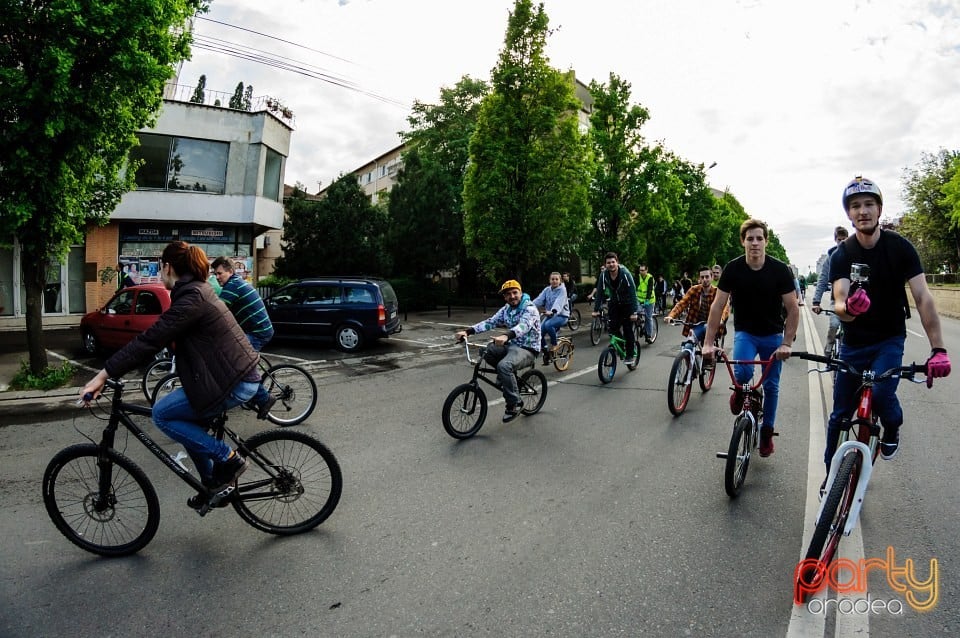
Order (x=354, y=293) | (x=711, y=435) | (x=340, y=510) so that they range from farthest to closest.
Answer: (x=354, y=293) < (x=711, y=435) < (x=340, y=510)

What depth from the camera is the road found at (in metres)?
2.71

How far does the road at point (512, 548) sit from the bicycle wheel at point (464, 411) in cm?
15

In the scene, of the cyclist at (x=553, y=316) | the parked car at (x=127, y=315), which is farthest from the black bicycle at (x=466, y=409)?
the parked car at (x=127, y=315)

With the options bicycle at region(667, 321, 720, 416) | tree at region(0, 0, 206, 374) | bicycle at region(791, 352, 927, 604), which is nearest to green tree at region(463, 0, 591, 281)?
tree at region(0, 0, 206, 374)

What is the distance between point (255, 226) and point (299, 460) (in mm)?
21679

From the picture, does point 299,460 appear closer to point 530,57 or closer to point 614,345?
point 614,345

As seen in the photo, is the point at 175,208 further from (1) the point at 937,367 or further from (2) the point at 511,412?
(1) the point at 937,367

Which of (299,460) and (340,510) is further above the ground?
(299,460)

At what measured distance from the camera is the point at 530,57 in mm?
19000

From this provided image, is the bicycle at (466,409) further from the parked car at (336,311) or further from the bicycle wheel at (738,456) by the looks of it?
the parked car at (336,311)

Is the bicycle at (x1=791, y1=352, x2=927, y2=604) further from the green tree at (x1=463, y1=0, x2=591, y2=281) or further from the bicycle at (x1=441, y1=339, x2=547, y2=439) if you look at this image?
the green tree at (x1=463, y1=0, x2=591, y2=281)

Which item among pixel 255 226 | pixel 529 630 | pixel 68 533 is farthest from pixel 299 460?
pixel 255 226

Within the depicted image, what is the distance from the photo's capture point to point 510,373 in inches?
246

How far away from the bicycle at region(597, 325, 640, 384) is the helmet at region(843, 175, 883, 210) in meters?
5.77
